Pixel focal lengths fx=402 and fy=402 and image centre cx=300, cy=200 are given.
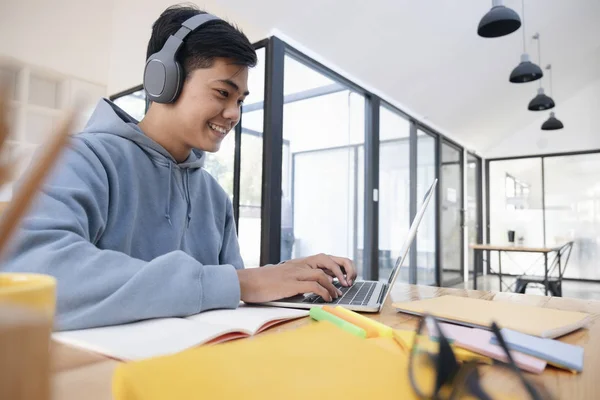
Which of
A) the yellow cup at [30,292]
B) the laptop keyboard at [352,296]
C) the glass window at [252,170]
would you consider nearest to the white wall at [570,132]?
the glass window at [252,170]

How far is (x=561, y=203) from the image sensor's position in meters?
6.68

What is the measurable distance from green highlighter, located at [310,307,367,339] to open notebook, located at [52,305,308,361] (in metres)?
0.03

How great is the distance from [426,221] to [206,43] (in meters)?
4.82

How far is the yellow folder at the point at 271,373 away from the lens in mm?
302

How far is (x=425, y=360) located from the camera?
35cm

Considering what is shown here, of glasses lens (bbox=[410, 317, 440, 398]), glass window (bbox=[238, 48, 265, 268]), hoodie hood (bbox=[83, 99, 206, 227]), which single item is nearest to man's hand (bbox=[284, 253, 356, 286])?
hoodie hood (bbox=[83, 99, 206, 227])

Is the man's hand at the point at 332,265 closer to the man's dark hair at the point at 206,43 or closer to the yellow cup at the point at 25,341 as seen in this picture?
the man's dark hair at the point at 206,43

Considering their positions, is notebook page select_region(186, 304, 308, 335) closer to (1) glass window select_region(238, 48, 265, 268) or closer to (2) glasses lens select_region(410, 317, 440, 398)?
(2) glasses lens select_region(410, 317, 440, 398)

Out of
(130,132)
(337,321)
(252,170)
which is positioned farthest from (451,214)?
(337,321)

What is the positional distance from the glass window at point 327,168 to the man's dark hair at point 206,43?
2481 millimetres

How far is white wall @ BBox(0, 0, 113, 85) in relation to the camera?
9.94ft

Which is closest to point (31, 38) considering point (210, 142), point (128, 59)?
point (128, 59)

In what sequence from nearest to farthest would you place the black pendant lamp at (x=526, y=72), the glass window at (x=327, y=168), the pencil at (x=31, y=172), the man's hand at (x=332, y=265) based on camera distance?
the pencil at (x=31, y=172) → the man's hand at (x=332, y=265) → the black pendant lamp at (x=526, y=72) → the glass window at (x=327, y=168)

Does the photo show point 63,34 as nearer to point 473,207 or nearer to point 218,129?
point 218,129
